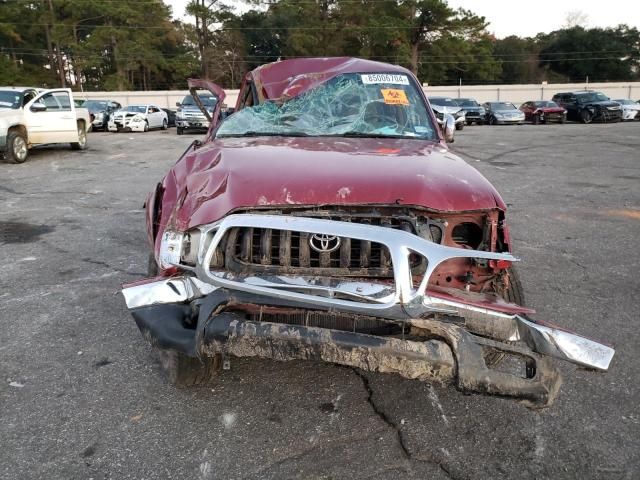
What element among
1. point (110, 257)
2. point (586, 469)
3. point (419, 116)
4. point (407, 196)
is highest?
point (419, 116)

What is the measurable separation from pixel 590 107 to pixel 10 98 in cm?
2583

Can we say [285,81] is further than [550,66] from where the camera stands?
No

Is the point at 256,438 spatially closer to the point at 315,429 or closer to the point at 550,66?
the point at 315,429

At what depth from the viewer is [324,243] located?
2.56 m

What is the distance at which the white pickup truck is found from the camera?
12.8 metres

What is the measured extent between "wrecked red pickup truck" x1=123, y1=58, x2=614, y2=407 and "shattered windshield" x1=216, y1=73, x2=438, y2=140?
27.9 inches

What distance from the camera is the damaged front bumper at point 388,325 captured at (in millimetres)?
2250

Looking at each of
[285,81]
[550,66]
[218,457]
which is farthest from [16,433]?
[550,66]

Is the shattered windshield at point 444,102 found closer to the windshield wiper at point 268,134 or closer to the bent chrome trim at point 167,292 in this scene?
the windshield wiper at point 268,134

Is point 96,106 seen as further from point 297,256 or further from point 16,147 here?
point 297,256

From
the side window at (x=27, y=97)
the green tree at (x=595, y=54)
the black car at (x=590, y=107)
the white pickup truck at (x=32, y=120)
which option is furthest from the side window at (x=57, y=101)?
the green tree at (x=595, y=54)

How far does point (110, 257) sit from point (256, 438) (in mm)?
3436

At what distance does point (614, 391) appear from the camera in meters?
3.06

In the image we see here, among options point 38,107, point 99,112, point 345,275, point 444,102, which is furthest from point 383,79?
point 444,102
